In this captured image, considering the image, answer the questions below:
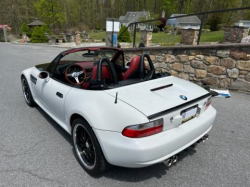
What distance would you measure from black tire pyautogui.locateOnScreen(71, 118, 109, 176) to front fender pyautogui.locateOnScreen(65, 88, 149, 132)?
14 cm

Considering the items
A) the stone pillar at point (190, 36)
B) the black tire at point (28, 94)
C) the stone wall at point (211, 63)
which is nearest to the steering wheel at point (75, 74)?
the black tire at point (28, 94)

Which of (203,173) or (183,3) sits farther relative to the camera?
(183,3)

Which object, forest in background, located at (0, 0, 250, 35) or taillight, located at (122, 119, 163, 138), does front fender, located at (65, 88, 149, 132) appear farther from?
forest in background, located at (0, 0, 250, 35)

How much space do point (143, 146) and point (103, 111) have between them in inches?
21.1

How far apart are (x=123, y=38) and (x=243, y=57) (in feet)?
67.1

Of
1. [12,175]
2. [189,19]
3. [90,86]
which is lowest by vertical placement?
[12,175]

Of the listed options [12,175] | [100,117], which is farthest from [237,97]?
[12,175]

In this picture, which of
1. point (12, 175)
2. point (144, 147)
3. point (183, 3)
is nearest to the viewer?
point (144, 147)

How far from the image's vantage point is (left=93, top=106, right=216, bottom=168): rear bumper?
173 cm

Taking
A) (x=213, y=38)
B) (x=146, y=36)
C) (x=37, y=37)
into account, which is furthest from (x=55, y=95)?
(x=37, y=37)

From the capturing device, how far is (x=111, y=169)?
230 cm

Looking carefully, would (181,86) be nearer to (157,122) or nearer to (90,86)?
(157,122)

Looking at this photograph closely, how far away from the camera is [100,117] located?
1892 millimetres

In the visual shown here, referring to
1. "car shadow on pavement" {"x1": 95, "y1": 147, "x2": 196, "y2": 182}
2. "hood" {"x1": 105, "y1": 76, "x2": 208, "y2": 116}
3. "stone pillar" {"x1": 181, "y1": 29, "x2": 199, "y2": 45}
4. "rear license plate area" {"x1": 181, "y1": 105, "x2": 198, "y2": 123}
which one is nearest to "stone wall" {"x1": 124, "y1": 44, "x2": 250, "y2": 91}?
"stone pillar" {"x1": 181, "y1": 29, "x2": 199, "y2": 45}
